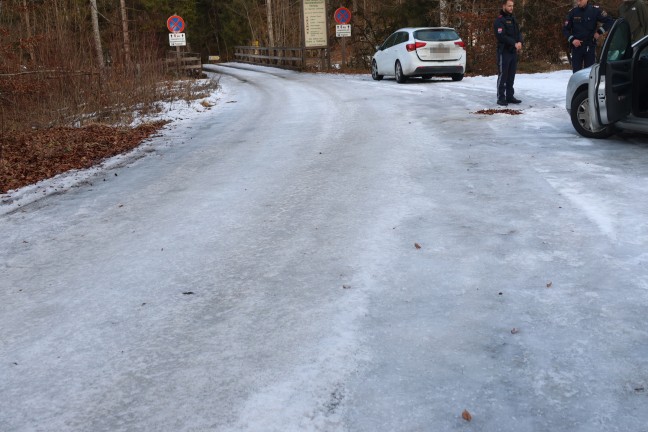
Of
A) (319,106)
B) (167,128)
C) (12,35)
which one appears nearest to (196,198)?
(167,128)

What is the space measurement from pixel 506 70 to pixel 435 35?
6824 mm

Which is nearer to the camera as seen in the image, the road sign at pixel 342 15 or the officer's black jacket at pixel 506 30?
the officer's black jacket at pixel 506 30

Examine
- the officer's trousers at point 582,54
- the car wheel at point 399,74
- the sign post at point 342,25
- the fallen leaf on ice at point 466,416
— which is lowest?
the fallen leaf on ice at point 466,416

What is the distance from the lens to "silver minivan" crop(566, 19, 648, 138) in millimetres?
7492

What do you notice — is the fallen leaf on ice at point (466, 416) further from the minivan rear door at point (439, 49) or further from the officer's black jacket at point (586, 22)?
the minivan rear door at point (439, 49)

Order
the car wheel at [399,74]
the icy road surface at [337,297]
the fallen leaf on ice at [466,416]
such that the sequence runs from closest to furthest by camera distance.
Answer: the fallen leaf on ice at [466,416] → the icy road surface at [337,297] → the car wheel at [399,74]

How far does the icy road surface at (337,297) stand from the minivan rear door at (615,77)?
49 centimetres

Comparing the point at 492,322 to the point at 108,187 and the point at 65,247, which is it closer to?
the point at 65,247

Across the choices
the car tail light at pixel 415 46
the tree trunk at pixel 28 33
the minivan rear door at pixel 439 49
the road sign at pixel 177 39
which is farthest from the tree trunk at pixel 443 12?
the tree trunk at pixel 28 33

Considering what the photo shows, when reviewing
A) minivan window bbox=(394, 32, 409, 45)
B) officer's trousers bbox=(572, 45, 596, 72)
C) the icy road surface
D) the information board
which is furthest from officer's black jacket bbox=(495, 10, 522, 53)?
the information board

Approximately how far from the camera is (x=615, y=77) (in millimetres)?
7539

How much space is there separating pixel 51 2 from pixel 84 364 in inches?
618

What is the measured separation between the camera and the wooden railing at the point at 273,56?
32.8 meters

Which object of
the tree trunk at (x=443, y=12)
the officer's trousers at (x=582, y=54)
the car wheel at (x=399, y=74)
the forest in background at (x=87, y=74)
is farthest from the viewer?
the tree trunk at (x=443, y=12)
